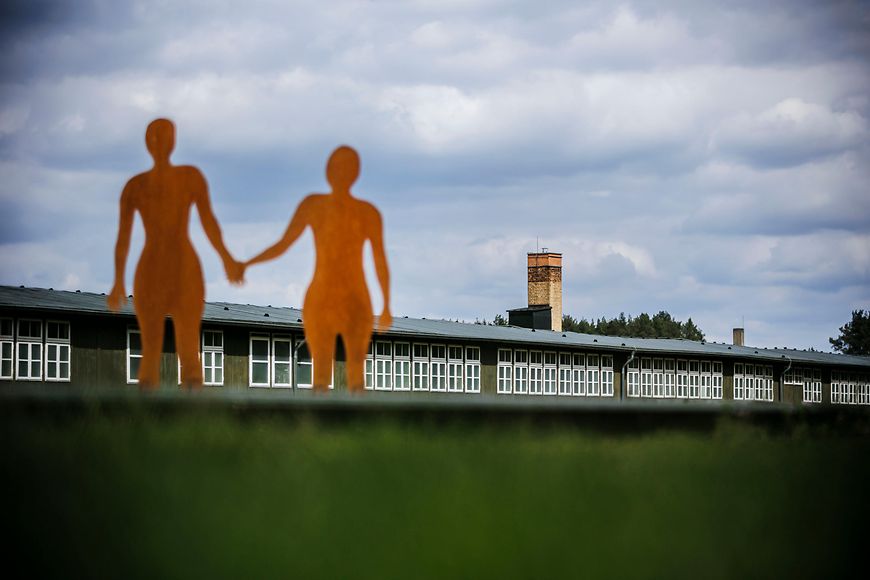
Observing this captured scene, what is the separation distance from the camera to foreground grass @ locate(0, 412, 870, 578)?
7.55 m

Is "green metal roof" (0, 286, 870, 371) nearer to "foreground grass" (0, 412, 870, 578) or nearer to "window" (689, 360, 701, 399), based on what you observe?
"window" (689, 360, 701, 399)

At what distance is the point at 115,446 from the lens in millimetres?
8320

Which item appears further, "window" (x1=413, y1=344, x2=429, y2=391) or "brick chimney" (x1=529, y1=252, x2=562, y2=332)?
"brick chimney" (x1=529, y1=252, x2=562, y2=332)

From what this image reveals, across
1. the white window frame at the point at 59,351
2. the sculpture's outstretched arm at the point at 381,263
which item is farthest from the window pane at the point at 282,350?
the sculpture's outstretched arm at the point at 381,263

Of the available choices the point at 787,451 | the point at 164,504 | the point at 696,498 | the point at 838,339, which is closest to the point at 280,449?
the point at 164,504

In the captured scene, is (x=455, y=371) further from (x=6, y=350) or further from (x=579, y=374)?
(x=6, y=350)

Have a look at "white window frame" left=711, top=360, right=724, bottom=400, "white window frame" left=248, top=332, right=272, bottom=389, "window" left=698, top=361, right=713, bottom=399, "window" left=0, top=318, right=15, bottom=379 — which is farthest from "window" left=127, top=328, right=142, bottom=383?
"white window frame" left=711, top=360, right=724, bottom=400

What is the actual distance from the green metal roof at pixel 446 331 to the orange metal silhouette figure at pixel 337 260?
19384mm

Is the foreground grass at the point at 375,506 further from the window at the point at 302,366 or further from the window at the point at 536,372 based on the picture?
the window at the point at 536,372

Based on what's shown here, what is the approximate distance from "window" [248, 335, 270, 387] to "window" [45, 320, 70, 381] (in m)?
5.91

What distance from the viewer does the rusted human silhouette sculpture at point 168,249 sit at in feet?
47.8

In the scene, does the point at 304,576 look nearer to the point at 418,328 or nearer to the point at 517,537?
the point at 517,537

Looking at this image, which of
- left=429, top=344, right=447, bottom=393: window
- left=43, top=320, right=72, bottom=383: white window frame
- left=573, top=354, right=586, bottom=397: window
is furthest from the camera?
left=573, top=354, right=586, bottom=397: window

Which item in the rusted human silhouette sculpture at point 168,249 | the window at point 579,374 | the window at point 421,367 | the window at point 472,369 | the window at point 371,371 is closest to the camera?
the rusted human silhouette sculpture at point 168,249
